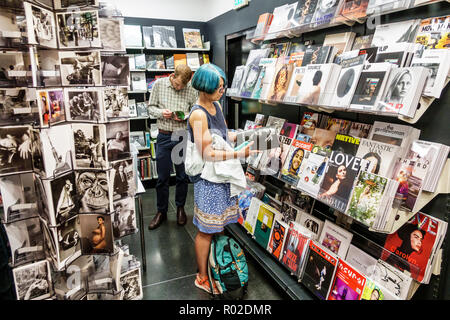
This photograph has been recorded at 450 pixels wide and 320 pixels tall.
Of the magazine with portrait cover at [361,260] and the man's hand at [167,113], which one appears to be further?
the man's hand at [167,113]

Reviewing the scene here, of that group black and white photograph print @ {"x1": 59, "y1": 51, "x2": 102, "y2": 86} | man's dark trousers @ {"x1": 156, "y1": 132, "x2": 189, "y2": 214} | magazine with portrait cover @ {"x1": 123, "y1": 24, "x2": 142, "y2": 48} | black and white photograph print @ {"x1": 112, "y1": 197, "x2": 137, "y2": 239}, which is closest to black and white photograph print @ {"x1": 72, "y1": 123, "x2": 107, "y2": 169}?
black and white photograph print @ {"x1": 59, "y1": 51, "x2": 102, "y2": 86}

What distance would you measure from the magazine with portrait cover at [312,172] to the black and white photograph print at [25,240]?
1565 mm

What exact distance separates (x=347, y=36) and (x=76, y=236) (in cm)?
203

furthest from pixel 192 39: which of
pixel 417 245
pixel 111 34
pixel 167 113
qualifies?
pixel 417 245

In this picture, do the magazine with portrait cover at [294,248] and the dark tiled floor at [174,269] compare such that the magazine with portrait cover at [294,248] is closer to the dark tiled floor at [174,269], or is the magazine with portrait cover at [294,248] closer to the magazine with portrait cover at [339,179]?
the dark tiled floor at [174,269]

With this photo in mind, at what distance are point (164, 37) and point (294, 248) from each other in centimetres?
356

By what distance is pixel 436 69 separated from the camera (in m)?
1.30

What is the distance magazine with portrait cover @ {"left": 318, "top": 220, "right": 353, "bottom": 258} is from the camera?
5.96 feet

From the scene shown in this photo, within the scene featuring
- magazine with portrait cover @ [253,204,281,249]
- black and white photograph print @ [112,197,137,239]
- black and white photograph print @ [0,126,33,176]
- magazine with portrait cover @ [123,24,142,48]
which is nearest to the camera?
black and white photograph print @ [0,126,33,176]

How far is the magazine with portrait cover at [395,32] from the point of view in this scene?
146cm

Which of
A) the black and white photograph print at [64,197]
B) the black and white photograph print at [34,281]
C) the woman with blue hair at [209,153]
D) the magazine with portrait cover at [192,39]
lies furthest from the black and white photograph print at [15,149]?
the magazine with portrait cover at [192,39]

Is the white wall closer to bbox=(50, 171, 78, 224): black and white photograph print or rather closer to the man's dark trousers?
the man's dark trousers

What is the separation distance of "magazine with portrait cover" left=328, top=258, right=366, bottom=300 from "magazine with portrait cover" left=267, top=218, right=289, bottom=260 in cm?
51

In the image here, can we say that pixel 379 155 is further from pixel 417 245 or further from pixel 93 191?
pixel 93 191
